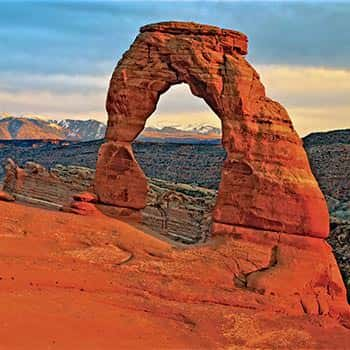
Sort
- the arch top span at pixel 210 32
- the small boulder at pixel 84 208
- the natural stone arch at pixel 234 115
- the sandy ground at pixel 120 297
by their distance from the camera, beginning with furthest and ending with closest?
the small boulder at pixel 84 208 → the arch top span at pixel 210 32 → the natural stone arch at pixel 234 115 → the sandy ground at pixel 120 297

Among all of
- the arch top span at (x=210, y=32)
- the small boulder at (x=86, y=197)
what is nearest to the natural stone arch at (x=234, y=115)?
the arch top span at (x=210, y=32)

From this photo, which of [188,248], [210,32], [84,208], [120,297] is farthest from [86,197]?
[120,297]

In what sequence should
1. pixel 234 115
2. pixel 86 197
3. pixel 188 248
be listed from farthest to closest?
pixel 86 197
pixel 234 115
pixel 188 248

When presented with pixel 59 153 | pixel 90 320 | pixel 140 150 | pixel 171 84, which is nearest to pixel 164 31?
pixel 171 84

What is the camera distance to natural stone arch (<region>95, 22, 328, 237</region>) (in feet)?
64.0

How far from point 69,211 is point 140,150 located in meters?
66.5

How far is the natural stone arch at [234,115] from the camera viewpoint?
64.0 feet

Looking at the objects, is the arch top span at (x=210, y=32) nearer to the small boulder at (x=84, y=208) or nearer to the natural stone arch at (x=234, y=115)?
the natural stone arch at (x=234, y=115)

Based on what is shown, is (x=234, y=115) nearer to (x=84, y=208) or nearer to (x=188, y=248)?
(x=188, y=248)

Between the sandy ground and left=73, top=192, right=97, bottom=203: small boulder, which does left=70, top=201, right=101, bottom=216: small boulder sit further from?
the sandy ground

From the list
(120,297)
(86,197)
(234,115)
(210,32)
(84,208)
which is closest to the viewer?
(120,297)

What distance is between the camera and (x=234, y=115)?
800 inches

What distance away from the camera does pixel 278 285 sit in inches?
693

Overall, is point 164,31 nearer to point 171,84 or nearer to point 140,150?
point 171,84
